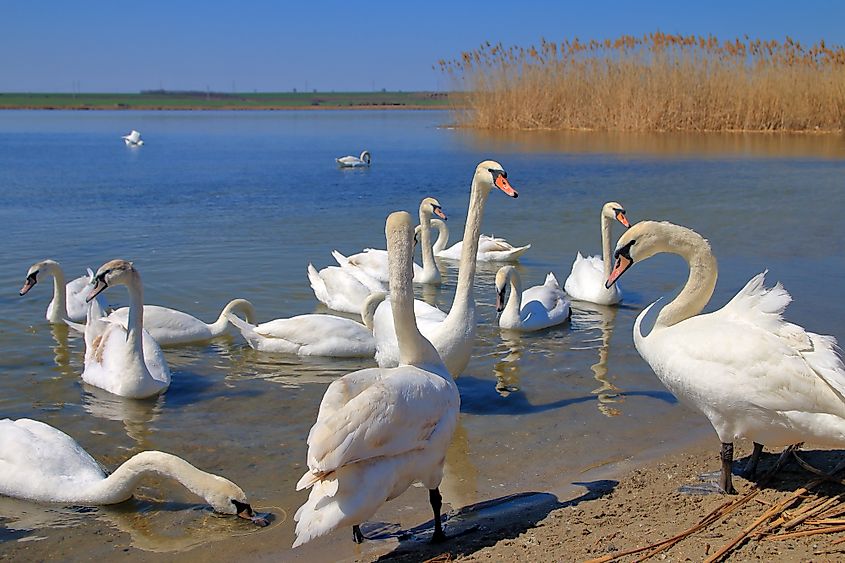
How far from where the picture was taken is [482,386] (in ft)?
21.4

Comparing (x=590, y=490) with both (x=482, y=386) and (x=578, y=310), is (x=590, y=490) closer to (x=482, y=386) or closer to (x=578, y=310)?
(x=482, y=386)

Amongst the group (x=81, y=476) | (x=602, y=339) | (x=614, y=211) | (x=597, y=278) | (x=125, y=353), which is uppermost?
(x=614, y=211)

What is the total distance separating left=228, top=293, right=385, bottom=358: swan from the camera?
23.9 ft

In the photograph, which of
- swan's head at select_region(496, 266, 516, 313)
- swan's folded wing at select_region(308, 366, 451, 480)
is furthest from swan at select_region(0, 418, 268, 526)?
swan's head at select_region(496, 266, 516, 313)

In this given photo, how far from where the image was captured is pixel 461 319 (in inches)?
235

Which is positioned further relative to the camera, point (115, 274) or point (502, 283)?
point (502, 283)

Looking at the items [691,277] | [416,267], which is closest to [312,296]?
[416,267]

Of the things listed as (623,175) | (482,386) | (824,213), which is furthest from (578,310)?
(623,175)

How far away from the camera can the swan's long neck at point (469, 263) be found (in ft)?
19.7

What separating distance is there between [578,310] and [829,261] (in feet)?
11.4

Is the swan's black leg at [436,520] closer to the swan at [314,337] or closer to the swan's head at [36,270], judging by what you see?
the swan at [314,337]

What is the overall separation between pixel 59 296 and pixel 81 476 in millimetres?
4108

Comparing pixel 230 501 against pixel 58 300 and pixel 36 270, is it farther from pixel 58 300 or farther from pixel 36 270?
pixel 36 270

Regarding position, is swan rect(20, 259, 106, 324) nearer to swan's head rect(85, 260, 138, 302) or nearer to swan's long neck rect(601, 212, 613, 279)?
swan's head rect(85, 260, 138, 302)
